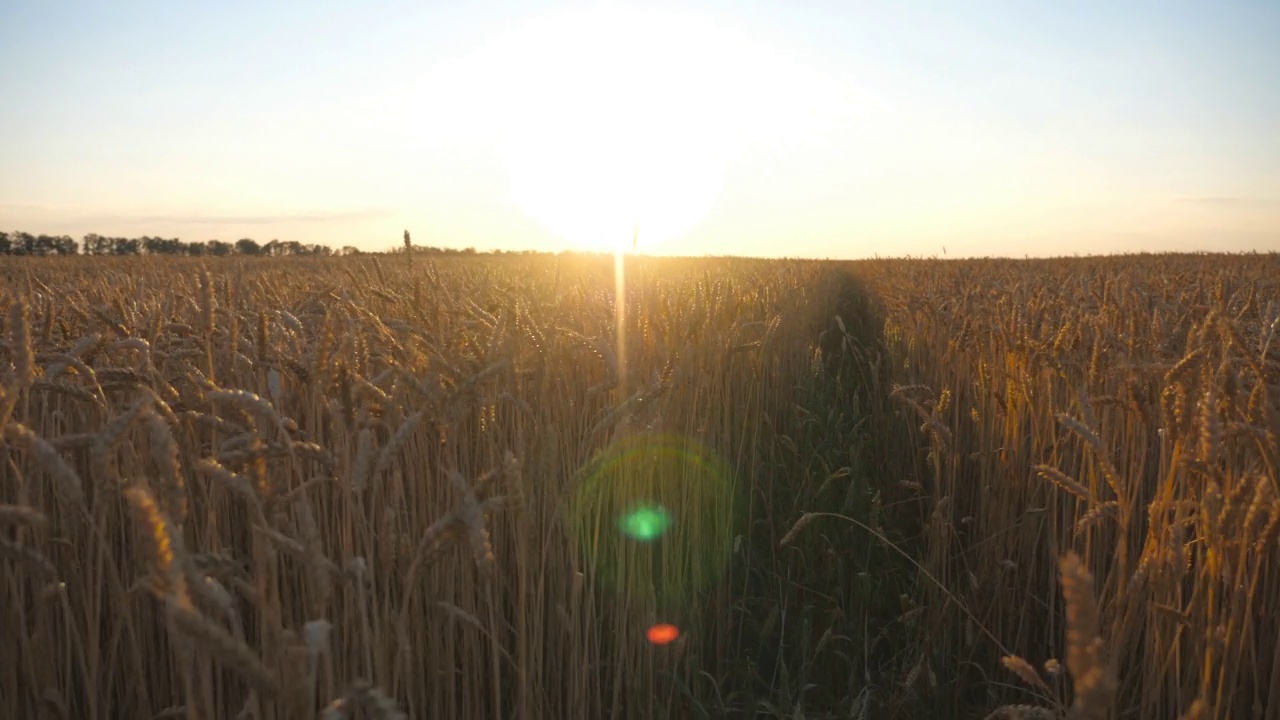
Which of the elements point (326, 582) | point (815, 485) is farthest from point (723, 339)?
point (326, 582)

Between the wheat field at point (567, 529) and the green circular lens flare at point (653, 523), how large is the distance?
0.06 ft

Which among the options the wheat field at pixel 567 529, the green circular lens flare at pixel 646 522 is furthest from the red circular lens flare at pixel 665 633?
the green circular lens flare at pixel 646 522

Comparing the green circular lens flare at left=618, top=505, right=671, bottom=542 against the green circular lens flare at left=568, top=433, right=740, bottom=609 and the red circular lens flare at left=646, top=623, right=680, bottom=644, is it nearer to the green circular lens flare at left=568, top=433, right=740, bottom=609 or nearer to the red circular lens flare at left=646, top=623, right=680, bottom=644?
the green circular lens flare at left=568, top=433, right=740, bottom=609

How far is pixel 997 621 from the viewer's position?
2.69m

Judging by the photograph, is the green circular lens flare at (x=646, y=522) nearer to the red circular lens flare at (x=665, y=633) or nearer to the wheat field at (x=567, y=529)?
the wheat field at (x=567, y=529)

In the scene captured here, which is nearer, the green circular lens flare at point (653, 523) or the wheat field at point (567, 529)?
the wheat field at point (567, 529)

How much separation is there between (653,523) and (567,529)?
0.70 m

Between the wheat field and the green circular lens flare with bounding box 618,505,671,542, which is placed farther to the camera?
the green circular lens flare with bounding box 618,505,671,542

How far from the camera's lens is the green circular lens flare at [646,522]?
86.2 inches

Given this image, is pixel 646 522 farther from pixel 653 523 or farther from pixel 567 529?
pixel 567 529

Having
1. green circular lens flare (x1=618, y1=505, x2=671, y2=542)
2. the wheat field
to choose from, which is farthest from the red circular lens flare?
green circular lens flare (x1=618, y1=505, x2=671, y2=542)

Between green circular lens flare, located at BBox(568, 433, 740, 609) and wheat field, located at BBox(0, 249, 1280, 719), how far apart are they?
2 cm

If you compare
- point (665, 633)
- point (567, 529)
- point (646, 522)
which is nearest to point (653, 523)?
point (646, 522)

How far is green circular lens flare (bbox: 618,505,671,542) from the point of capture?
2.19 m
